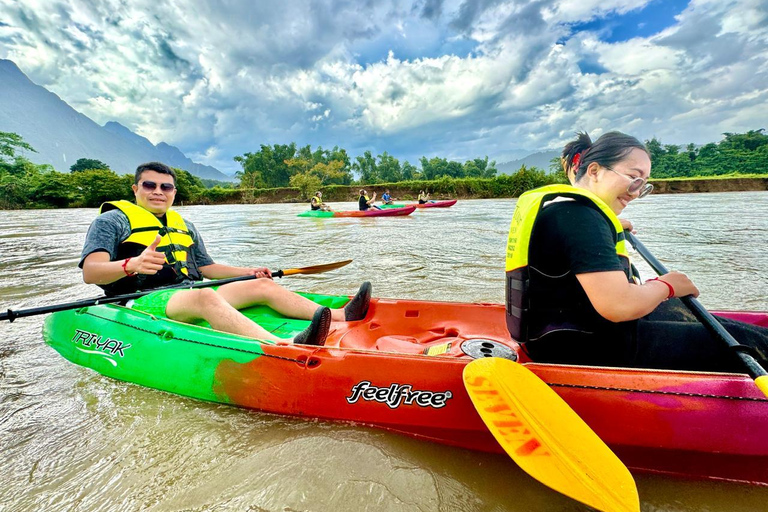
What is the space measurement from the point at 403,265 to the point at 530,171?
32.6m

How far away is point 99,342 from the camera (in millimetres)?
2521

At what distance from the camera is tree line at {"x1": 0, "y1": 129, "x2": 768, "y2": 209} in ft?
116

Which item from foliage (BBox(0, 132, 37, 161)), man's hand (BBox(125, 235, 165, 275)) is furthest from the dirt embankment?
foliage (BBox(0, 132, 37, 161))

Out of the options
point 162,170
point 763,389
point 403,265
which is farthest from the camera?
point 403,265

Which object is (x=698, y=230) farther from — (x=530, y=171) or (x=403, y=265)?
(x=530, y=171)

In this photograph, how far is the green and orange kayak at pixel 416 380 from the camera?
4.61 feet

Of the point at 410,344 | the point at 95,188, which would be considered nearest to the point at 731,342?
the point at 410,344

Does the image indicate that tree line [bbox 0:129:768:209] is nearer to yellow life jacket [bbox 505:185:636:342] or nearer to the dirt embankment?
the dirt embankment

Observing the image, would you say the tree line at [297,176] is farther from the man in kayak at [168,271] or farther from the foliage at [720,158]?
the man in kayak at [168,271]

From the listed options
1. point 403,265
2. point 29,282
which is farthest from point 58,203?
point 403,265

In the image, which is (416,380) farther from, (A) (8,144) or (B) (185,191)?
(A) (8,144)

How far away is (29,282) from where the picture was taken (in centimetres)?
523

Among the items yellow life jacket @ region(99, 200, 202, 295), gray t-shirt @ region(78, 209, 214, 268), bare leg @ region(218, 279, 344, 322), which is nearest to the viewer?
gray t-shirt @ region(78, 209, 214, 268)

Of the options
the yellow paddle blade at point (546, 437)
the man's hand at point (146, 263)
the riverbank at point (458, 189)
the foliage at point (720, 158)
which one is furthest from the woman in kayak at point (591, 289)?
the foliage at point (720, 158)
